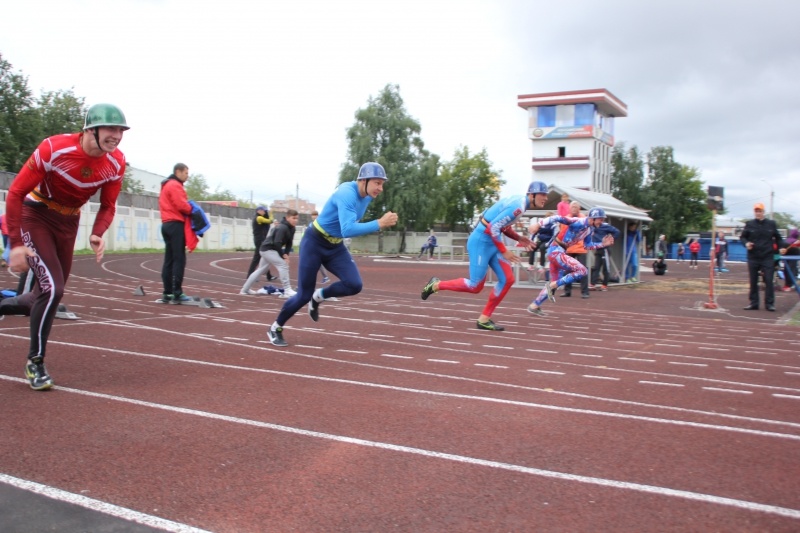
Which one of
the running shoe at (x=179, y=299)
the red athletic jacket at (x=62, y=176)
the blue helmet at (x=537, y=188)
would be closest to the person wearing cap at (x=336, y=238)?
the red athletic jacket at (x=62, y=176)

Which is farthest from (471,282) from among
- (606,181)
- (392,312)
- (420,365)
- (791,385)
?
(606,181)

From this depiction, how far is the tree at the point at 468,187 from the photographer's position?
3588 inches

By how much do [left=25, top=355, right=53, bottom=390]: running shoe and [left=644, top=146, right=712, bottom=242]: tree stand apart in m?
83.2

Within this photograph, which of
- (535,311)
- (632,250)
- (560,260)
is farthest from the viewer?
(632,250)

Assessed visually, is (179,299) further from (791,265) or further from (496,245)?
(791,265)

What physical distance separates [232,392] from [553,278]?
10.1 m

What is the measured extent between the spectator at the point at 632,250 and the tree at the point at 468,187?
6529cm

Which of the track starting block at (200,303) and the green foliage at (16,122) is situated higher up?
the green foliage at (16,122)

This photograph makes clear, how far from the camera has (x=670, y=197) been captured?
83500 millimetres

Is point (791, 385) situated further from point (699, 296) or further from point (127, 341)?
point (699, 296)

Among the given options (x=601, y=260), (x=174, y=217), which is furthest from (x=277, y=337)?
(x=601, y=260)

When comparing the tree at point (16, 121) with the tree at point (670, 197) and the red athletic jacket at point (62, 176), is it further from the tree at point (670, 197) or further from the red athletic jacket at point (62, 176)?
the tree at point (670, 197)

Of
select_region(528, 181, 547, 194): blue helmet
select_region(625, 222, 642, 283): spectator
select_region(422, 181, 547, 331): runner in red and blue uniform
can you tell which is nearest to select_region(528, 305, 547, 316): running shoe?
select_region(422, 181, 547, 331): runner in red and blue uniform

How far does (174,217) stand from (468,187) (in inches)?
3192
